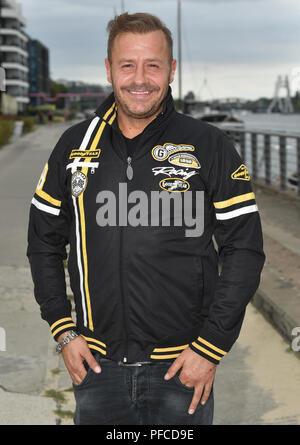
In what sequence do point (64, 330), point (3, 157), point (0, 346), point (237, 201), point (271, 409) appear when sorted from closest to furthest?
point (237, 201)
point (64, 330)
point (271, 409)
point (0, 346)
point (3, 157)

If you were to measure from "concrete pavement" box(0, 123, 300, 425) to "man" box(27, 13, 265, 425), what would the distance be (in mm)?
1631

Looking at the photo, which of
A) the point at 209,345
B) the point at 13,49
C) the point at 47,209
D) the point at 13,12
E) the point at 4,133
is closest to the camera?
the point at 209,345

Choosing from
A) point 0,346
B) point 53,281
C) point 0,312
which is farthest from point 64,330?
point 0,312

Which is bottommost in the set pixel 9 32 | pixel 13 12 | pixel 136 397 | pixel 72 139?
pixel 136 397

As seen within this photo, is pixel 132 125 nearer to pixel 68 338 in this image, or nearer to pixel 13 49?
pixel 68 338

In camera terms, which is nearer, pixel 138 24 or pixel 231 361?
pixel 138 24

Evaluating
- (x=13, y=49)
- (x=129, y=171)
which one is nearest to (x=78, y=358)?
(x=129, y=171)

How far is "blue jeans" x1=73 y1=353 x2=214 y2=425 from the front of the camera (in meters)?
2.22

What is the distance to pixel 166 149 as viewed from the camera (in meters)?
2.24

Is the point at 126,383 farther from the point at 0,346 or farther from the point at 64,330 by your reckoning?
the point at 0,346

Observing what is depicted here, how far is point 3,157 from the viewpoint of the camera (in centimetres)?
2227

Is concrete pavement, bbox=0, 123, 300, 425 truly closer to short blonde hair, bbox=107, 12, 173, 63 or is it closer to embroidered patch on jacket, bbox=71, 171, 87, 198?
embroidered patch on jacket, bbox=71, 171, 87, 198

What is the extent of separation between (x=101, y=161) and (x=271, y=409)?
7.48 ft

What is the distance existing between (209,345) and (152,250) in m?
0.36
